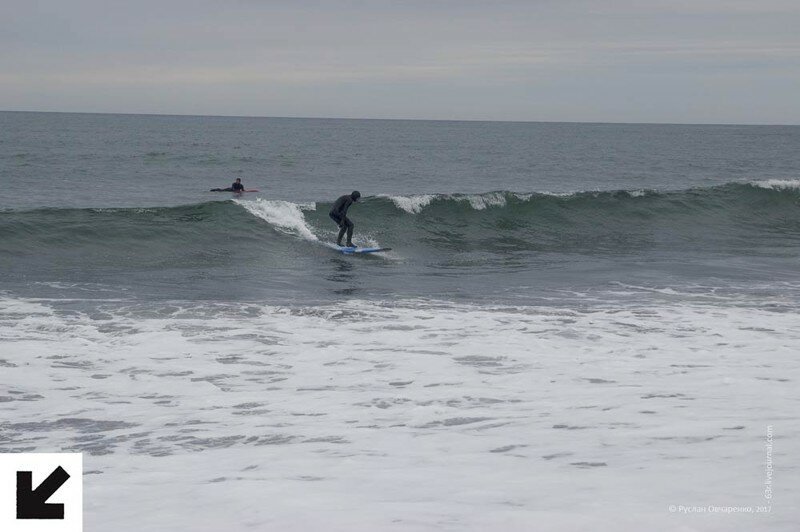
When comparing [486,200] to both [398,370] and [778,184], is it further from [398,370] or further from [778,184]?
[398,370]

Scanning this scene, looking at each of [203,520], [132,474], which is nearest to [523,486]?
[203,520]

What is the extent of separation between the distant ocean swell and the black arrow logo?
48.2 feet

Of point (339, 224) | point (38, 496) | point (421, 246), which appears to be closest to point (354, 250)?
point (339, 224)

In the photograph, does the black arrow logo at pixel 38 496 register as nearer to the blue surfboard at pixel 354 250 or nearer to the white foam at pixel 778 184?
the blue surfboard at pixel 354 250

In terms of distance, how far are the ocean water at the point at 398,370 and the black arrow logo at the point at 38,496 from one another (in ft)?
0.80

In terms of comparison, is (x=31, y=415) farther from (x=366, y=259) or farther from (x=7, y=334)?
(x=366, y=259)

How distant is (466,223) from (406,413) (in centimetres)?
1916

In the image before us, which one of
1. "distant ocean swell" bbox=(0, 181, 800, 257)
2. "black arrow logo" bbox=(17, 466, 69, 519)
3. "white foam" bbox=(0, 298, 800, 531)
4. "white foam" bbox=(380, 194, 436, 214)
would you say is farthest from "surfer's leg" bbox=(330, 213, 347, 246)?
"black arrow logo" bbox=(17, 466, 69, 519)

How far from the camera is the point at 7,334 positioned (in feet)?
38.4

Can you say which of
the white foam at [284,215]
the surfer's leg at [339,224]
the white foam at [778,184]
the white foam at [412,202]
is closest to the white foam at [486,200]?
the white foam at [412,202]

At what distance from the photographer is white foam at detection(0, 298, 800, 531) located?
18.9 feet

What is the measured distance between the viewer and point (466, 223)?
89.1 feet

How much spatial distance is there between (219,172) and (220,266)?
37450 mm

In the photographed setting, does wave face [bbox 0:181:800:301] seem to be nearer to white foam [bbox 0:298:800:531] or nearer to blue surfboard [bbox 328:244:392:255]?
blue surfboard [bbox 328:244:392:255]
